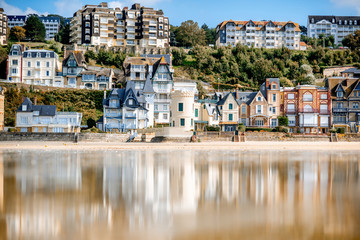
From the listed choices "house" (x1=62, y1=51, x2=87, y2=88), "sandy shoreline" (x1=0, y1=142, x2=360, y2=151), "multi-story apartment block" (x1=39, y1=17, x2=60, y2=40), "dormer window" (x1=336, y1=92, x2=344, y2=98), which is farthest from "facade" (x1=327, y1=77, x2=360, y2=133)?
"multi-story apartment block" (x1=39, y1=17, x2=60, y2=40)

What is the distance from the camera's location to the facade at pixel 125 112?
158 feet

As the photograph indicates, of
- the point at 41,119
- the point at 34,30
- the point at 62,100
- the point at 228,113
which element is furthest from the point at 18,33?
the point at 228,113

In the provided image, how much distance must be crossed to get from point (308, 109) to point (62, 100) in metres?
32.3

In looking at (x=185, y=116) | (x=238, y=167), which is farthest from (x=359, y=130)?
(x=238, y=167)

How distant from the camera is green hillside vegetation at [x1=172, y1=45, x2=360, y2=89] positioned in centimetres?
6888

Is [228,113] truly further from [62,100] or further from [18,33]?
[18,33]

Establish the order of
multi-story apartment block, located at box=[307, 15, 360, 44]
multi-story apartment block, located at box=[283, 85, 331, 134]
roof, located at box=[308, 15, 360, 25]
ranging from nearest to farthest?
multi-story apartment block, located at box=[283, 85, 331, 134] < multi-story apartment block, located at box=[307, 15, 360, 44] < roof, located at box=[308, 15, 360, 25]

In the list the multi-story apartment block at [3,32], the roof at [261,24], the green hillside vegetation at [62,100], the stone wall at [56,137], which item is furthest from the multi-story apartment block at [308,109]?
the multi-story apartment block at [3,32]

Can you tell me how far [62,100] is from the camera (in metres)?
55.1

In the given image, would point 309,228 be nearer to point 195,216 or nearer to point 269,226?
point 269,226

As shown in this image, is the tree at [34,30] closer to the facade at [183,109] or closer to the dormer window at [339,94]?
the facade at [183,109]

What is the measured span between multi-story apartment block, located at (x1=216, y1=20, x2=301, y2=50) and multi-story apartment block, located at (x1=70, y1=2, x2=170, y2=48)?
44.3 feet

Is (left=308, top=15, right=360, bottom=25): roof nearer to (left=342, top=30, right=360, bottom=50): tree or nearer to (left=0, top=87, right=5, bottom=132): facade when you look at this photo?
(left=342, top=30, right=360, bottom=50): tree

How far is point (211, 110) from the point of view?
50.2 meters
